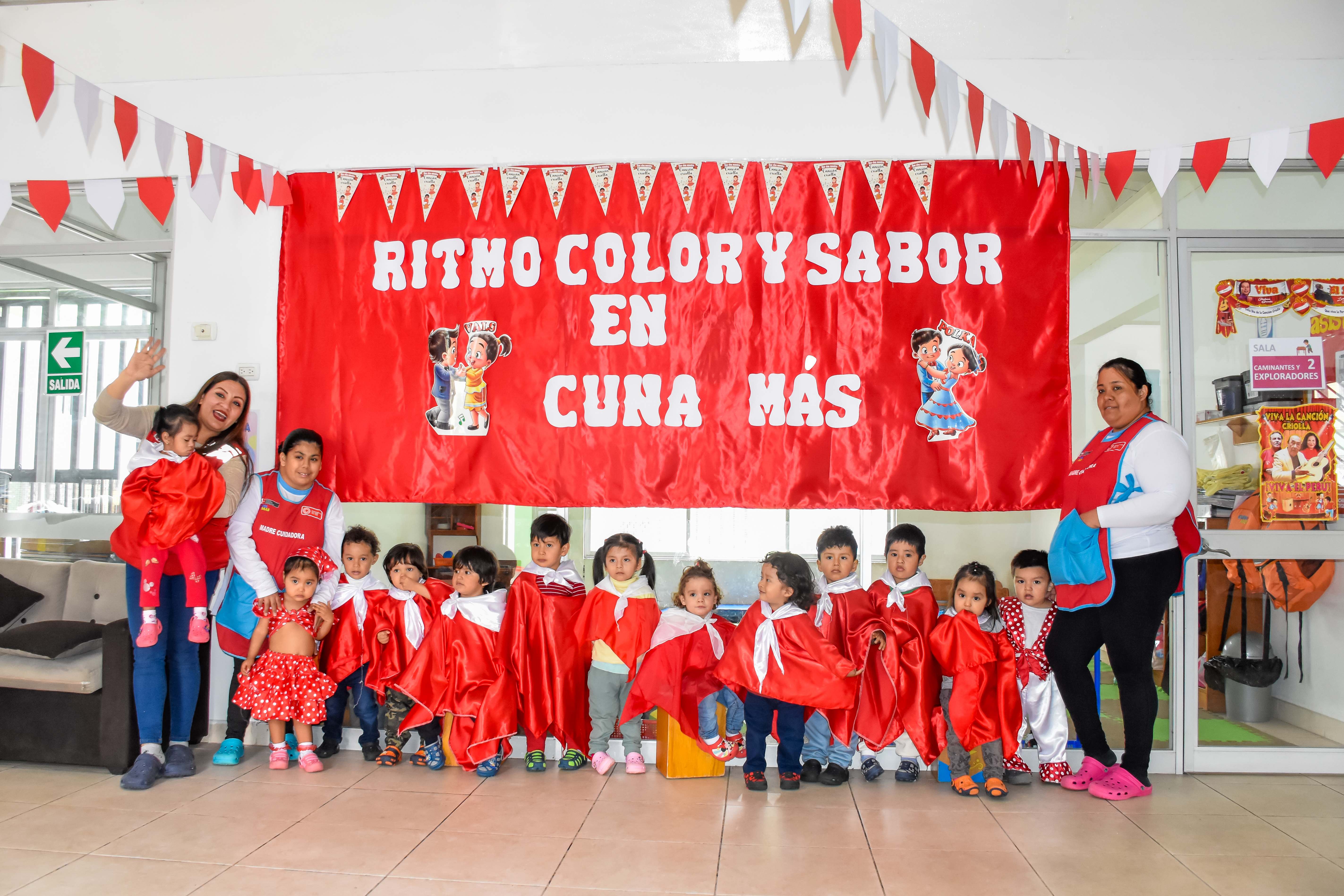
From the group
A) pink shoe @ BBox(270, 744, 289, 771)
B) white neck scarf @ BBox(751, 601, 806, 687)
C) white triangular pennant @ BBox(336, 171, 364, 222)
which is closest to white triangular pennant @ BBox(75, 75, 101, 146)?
white triangular pennant @ BBox(336, 171, 364, 222)

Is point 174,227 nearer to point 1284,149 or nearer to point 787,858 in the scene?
point 787,858

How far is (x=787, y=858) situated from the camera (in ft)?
7.63

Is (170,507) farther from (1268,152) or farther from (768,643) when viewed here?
(1268,152)

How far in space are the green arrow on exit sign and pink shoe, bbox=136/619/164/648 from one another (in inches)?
56.5

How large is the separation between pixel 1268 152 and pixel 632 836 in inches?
119

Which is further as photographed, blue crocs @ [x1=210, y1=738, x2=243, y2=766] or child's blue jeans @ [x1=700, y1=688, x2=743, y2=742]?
blue crocs @ [x1=210, y1=738, x2=243, y2=766]

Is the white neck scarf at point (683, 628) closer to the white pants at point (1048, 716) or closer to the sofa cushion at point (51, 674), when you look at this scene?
the white pants at point (1048, 716)

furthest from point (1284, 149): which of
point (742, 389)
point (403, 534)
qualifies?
point (403, 534)

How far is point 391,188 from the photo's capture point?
11.3ft

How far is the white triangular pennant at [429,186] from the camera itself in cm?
342

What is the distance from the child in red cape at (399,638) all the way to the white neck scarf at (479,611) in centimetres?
10

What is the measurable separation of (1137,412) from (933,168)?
3.89 ft

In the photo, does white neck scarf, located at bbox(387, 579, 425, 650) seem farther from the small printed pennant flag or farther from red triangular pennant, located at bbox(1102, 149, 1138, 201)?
red triangular pennant, located at bbox(1102, 149, 1138, 201)

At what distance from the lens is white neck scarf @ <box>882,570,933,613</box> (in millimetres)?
2994
